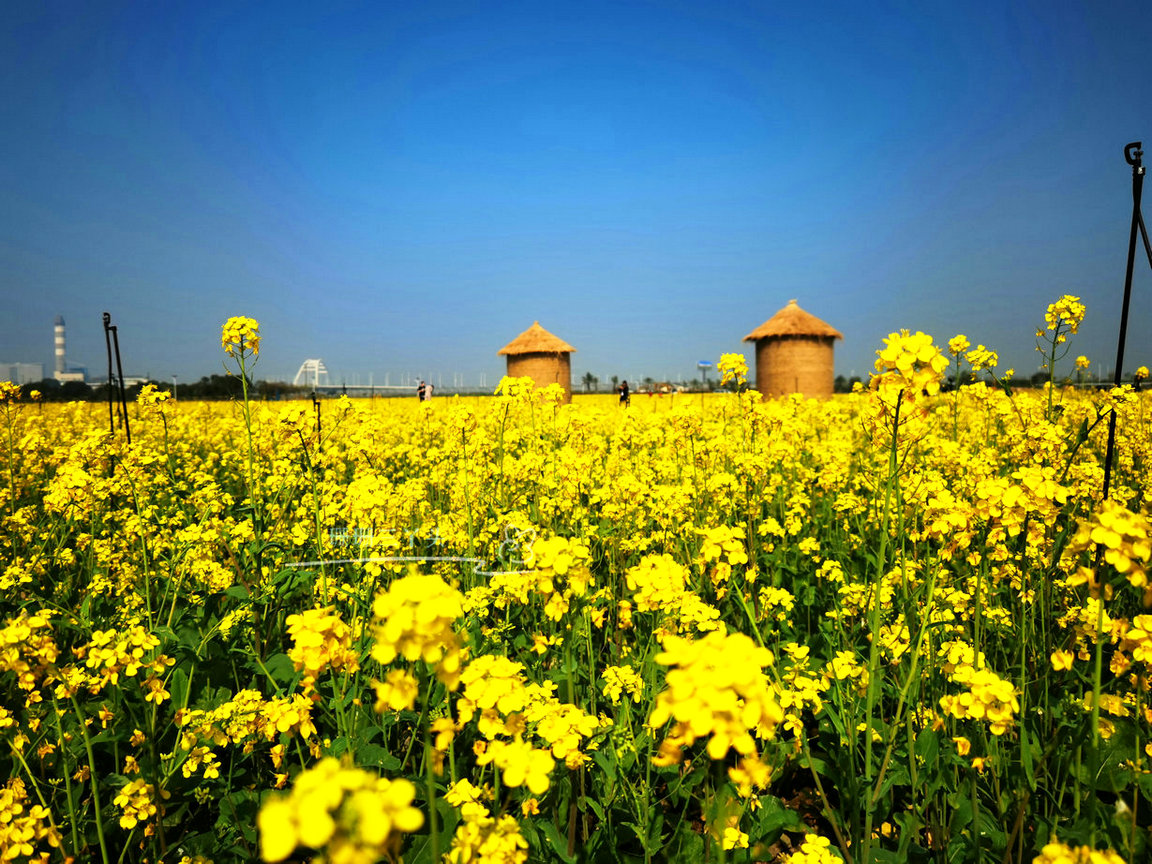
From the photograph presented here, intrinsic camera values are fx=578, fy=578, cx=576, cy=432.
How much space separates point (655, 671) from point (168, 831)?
183cm

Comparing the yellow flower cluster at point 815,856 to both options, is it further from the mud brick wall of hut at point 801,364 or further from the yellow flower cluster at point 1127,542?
the mud brick wall of hut at point 801,364

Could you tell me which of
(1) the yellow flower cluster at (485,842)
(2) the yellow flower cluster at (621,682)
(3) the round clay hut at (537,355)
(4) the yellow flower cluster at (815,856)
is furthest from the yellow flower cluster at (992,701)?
(3) the round clay hut at (537,355)

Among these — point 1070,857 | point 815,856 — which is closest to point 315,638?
point 815,856

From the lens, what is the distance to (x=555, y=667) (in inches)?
102

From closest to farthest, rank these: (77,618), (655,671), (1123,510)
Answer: (1123,510)
(655,671)
(77,618)

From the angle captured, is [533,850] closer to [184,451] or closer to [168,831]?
[168,831]

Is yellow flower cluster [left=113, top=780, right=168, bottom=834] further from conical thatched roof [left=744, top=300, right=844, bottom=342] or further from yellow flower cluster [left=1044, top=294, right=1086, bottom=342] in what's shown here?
conical thatched roof [left=744, top=300, right=844, bottom=342]

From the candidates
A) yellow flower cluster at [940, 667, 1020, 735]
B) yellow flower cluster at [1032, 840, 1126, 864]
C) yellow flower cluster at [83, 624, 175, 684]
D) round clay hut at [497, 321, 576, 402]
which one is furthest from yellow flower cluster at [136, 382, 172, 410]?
round clay hut at [497, 321, 576, 402]

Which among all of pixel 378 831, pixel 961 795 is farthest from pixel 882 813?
pixel 378 831

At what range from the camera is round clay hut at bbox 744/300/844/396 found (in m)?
27.1

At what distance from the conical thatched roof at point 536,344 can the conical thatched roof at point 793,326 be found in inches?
367

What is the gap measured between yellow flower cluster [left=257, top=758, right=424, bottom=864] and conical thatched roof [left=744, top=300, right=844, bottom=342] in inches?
1130

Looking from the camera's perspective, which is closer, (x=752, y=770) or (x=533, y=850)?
(x=752, y=770)

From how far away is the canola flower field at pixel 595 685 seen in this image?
113 centimetres
